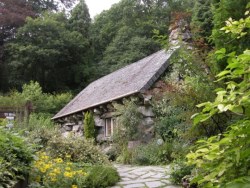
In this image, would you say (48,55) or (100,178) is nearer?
(100,178)

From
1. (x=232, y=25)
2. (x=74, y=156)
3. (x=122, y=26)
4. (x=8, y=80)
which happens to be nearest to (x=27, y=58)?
(x=8, y=80)

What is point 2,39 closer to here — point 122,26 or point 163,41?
point 122,26

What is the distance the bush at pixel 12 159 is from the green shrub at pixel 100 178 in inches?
52.0

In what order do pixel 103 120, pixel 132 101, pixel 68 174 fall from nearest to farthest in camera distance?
pixel 68 174, pixel 132 101, pixel 103 120

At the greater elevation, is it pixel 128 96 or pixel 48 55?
pixel 48 55

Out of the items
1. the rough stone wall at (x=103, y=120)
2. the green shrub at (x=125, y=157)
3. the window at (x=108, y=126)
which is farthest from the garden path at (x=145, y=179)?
the window at (x=108, y=126)

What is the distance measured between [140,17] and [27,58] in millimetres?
12630

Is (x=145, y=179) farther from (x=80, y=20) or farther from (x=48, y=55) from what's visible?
(x=80, y=20)

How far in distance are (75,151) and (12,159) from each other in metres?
3.72

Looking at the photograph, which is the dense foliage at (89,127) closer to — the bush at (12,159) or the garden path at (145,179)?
the garden path at (145,179)

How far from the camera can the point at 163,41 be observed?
223 inches

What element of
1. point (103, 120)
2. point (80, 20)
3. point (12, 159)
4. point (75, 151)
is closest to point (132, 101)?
point (103, 120)

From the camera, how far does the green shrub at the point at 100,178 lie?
525cm

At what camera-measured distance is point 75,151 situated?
7.49 metres
